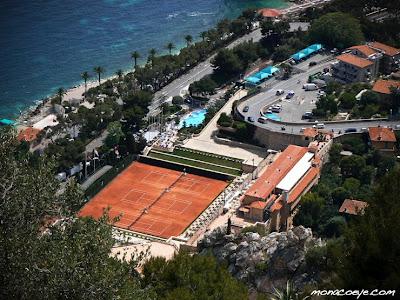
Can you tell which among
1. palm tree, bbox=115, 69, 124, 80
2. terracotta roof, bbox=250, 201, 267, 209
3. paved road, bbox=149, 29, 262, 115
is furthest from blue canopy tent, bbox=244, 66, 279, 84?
terracotta roof, bbox=250, 201, 267, 209

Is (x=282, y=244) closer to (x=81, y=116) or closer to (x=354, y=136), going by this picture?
(x=354, y=136)

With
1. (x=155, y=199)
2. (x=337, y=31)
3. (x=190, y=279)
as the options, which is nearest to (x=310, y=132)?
(x=155, y=199)

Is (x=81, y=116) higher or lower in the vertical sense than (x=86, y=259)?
lower

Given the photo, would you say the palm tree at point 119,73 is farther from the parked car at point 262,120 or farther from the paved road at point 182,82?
the parked car at point 262,120

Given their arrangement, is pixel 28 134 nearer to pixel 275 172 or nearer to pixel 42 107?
pixel 42 107

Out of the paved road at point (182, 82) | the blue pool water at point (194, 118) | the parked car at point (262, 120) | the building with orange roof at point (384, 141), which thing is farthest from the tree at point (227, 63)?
the building with orange roof at point (384, 141)

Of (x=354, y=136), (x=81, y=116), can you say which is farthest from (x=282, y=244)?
(x=81, y=116)
